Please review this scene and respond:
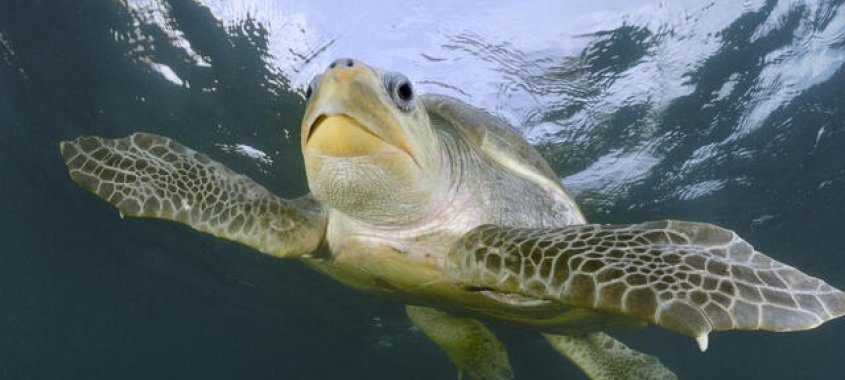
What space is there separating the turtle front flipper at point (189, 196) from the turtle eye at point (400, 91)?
1744 mm

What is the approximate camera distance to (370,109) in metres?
2.59

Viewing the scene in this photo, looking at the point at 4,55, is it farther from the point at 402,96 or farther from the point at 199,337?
the point at 199,337

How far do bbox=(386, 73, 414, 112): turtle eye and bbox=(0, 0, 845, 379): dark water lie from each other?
3.30 meters

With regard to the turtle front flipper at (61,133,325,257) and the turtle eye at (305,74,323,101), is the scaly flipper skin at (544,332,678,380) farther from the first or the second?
the turtle eye at (305,74,323,101)

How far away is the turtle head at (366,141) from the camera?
2.54m

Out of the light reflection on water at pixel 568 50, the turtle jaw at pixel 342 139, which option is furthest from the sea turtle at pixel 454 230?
the light reflection on water at pixel 568 50

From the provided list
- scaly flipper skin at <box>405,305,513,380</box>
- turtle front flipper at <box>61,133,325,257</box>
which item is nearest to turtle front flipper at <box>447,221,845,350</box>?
turtle front flipper at <box>61,133,325,257</box>

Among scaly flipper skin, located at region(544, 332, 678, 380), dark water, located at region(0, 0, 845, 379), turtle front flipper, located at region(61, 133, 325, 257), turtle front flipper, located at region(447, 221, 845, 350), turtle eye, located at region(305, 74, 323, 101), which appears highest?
dark water, located at region(0, 0, 845, 379)

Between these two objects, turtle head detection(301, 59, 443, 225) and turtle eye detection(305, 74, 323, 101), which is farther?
turtle eye detection(305, 74, 323, 101)

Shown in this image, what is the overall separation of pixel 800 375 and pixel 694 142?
143 ft

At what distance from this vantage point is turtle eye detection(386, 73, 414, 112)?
2.78 meters

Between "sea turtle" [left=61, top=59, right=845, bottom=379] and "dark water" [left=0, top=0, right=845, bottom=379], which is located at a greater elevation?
"dark water" [left=0, top=0, right=845, bottom=379]

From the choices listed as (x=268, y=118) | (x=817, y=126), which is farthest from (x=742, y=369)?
(x=268, y=118)

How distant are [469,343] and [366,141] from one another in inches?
158
